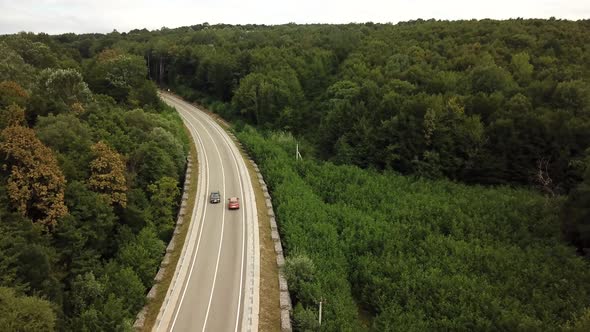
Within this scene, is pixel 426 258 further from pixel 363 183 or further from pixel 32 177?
pixel 32 177

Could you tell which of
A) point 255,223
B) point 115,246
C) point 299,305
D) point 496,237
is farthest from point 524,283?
point 115,246

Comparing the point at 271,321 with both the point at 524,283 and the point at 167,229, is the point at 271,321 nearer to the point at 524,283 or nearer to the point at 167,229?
the point at 167,229

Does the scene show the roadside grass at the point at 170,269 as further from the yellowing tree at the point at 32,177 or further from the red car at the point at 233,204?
the yellowing tree at the point at 32,177

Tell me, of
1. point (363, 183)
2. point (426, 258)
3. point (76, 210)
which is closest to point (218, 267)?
point (76, 210)

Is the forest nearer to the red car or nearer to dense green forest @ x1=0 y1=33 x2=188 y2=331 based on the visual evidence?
dense green forest @ x1=0 y1=33 x2=188 y2=331

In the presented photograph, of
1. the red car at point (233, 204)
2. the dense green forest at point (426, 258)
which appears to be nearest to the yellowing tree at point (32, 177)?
the red car at point (233, 204)
